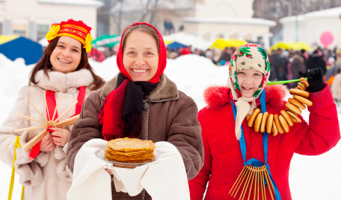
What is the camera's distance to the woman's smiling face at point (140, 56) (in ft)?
5.48

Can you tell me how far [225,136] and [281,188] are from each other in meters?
0.44

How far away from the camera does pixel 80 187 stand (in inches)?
54.6

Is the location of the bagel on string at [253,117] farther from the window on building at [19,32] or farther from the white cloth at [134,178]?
the window on building at [19,32]

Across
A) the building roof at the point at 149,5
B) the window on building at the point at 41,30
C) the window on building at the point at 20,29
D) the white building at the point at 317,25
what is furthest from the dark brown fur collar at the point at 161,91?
the building roof at the point at 149,5

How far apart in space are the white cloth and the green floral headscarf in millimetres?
822

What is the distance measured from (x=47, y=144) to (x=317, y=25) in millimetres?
36055

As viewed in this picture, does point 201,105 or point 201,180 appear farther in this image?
point 201,105

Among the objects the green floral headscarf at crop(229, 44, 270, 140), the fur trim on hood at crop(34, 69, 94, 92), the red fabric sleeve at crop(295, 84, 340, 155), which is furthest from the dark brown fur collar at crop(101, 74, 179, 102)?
the red fabric sleeve at crop(295, 84, 340, 155)

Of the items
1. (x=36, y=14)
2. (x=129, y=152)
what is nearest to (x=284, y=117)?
(x=129, y=152)

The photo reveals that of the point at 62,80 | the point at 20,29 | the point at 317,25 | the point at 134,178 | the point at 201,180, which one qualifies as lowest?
the point at 201,180

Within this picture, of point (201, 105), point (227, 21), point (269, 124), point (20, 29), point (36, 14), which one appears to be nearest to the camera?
point (269, 124)

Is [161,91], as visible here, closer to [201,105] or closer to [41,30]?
[201,105]

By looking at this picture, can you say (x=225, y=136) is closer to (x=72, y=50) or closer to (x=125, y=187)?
(x=125, y=187)

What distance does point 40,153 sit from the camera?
2.33 m
